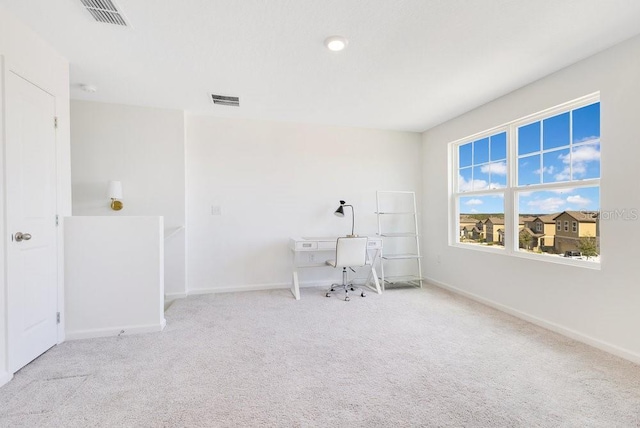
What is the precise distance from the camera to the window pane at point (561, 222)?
253 centimetres

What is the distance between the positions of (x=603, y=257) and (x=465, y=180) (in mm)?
1911

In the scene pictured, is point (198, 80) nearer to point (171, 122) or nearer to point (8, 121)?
point (171, 122)

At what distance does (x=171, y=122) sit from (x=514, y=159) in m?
4.22

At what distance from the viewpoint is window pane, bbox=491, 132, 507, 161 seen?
133 inches

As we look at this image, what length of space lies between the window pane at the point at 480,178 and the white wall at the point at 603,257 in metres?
0.56

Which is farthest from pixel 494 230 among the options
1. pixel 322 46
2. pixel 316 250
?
pixel 322 46

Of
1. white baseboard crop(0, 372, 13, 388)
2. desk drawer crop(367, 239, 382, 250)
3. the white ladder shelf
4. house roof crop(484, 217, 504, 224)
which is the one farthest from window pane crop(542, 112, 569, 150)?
white baseboard crop(0, 372, 13, 388)

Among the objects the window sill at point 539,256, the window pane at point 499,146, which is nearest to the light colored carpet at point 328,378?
the window sill at point 539,256

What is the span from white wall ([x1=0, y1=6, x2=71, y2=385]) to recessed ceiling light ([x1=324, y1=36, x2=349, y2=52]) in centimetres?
220

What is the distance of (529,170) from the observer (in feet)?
10.1

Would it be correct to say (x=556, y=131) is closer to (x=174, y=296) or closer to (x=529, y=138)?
(x=529, y=138)

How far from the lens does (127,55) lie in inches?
95.3

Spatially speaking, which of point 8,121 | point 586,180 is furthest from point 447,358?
point 8,121

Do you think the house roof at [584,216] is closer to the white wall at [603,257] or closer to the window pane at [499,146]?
the white wall at [603,257]
